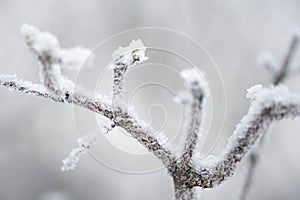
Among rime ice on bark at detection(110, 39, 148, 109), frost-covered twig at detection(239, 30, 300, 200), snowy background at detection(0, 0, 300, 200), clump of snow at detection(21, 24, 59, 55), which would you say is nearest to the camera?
clump of snow at detection(21, 24, 59, 55)

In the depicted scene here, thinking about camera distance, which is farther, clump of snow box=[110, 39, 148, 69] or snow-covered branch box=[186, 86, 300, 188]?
clump of snow box=[110, 39, 148, 69]

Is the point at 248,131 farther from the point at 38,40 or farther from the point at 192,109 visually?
the point at 38,40

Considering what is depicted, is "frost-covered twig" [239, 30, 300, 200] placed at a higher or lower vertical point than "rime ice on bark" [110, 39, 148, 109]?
higher

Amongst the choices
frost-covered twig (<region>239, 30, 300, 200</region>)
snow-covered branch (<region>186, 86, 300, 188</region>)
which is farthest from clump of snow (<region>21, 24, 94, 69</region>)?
frost-covered twig (<region>239, 30, 300, 200</region>)

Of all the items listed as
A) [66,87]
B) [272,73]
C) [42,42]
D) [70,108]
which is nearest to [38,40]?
[42,42]

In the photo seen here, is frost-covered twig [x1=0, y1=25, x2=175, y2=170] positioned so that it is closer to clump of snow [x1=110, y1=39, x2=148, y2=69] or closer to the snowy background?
clump of snow [x1=110, y1=39, x2=148, y2=69]

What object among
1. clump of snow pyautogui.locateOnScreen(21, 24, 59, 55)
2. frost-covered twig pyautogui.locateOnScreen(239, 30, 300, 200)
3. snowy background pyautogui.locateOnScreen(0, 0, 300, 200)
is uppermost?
snowy background pyautogui.locateOnScreen(0, 0, 300, 200)

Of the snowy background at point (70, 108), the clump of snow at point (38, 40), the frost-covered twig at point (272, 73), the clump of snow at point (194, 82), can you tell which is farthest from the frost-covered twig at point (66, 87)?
the snowy background at point (70, 108)
